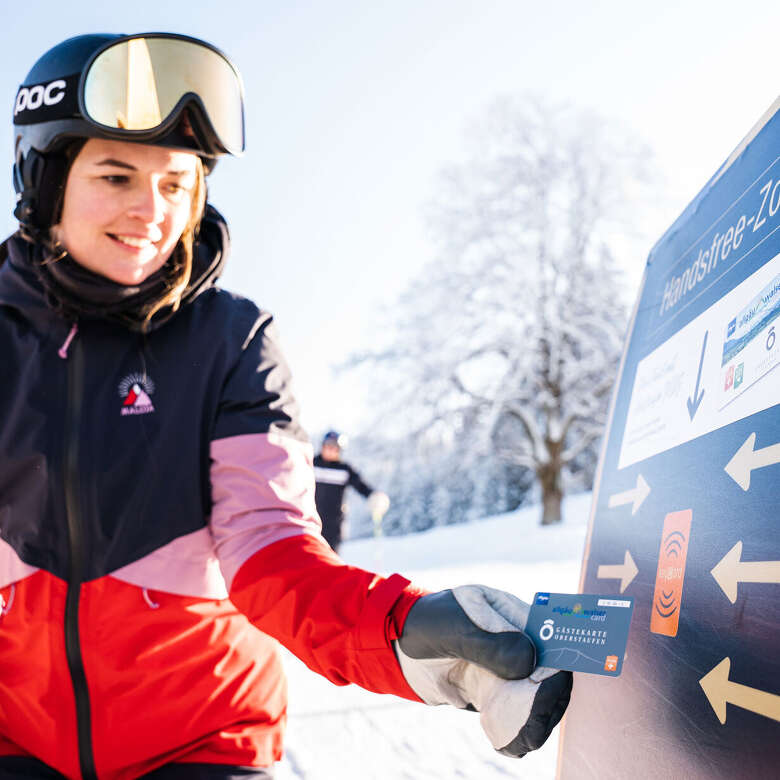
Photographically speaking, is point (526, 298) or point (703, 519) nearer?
point (703, 519)

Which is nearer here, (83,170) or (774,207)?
(774,207)

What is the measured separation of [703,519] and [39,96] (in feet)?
5.09

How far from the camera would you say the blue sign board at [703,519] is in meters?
1.07

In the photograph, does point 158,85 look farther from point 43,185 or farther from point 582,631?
point 582,631

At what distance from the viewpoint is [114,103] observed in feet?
5.10

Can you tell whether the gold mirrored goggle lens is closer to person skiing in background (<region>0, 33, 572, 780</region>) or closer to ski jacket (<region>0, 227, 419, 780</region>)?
person skiing in background (<region>0, 33, 572, 780</region>)

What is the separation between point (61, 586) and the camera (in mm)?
1473

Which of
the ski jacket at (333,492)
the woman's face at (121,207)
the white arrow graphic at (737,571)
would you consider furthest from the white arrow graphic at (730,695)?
the ski jacket at (333,492)

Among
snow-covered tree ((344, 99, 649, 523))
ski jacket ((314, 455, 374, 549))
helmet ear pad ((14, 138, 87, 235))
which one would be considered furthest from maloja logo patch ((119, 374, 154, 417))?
snow-covered tree ((344, 99, 649, 523))

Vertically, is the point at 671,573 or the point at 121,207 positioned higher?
the point at 121,207

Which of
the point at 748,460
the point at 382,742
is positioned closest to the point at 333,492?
the point at 382,742

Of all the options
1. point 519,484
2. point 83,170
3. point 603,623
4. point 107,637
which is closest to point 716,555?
point 603,623

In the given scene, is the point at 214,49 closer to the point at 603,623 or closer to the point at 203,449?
the point at 203,449

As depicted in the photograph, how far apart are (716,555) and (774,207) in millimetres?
562
